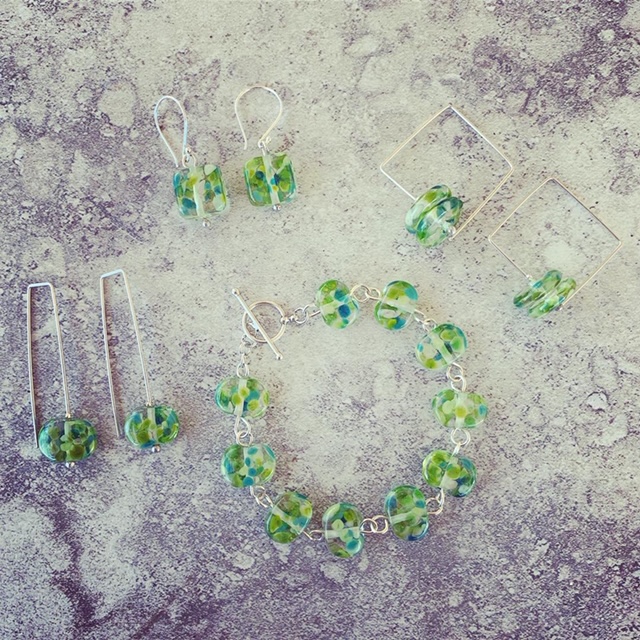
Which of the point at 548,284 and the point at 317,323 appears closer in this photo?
the point at 548,284

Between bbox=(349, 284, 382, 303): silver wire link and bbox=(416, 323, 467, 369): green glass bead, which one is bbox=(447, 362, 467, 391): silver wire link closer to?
bbox=(416, 323, 467, 369): green glass bead

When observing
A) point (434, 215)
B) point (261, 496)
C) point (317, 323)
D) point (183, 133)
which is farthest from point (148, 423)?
point (434, 215)

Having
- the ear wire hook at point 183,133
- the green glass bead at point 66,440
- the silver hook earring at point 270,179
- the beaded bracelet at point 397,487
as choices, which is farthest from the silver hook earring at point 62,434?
the silver hook earring at point 270,179

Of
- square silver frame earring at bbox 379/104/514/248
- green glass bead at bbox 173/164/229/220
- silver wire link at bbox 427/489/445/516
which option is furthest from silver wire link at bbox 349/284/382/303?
silver wire link at bbox 427/489/445/516

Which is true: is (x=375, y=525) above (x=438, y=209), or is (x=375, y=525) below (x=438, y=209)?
below

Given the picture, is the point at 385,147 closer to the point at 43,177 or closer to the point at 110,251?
the point at 110,251

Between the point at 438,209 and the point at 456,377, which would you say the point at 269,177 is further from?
the point at 456,377

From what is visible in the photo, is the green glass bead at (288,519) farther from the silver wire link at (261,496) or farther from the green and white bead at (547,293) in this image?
the green and white bead at (547,293)
